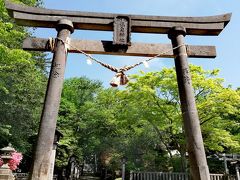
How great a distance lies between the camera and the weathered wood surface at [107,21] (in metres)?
4.71

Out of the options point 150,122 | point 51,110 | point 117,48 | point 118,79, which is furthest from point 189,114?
point 150,122

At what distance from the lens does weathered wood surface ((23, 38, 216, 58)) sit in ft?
15.2

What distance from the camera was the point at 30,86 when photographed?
1554 centimetres

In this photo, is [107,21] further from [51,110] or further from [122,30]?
[51,110]

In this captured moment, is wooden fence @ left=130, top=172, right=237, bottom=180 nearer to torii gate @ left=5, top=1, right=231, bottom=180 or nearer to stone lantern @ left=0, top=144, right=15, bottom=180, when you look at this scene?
stone lantern @ left=0, top=144, right=15, bottom=180

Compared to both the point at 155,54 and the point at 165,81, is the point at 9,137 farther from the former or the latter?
the point at 155,54

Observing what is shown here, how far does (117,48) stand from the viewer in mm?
4645

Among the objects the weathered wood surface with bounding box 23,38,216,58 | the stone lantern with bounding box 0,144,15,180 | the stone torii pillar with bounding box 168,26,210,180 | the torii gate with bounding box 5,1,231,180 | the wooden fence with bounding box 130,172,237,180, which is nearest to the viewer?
the stone torii pillar with bounding box 168,26,210,180

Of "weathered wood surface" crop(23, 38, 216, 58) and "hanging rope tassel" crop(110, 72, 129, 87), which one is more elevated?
"weathered wood surface" crop(23, 38, 216, 58)

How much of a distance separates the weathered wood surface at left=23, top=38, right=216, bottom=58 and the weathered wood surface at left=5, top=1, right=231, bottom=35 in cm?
35

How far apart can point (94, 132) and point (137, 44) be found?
2079 cm

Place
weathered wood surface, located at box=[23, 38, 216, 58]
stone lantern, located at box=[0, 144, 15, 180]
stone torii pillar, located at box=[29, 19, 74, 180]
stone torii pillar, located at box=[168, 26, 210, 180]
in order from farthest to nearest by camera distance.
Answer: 1. stone lantern, located at box=[0, 144, 15, 180]
2. weathered wood surface, located at box=[23, 38, 216, 58]
3. stone torii pillar, located at box=[168, 26, 210, 180]
4. stone torii pillar, located at box=[29, 19, 74, 180]

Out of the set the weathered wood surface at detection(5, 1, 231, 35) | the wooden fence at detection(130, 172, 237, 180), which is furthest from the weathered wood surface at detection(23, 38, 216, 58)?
the wooden fence at detection(130, 172, 237, 180)

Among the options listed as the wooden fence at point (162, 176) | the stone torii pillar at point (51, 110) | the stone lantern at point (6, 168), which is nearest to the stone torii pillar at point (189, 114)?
the stone torii pillar at point (51, 110)
